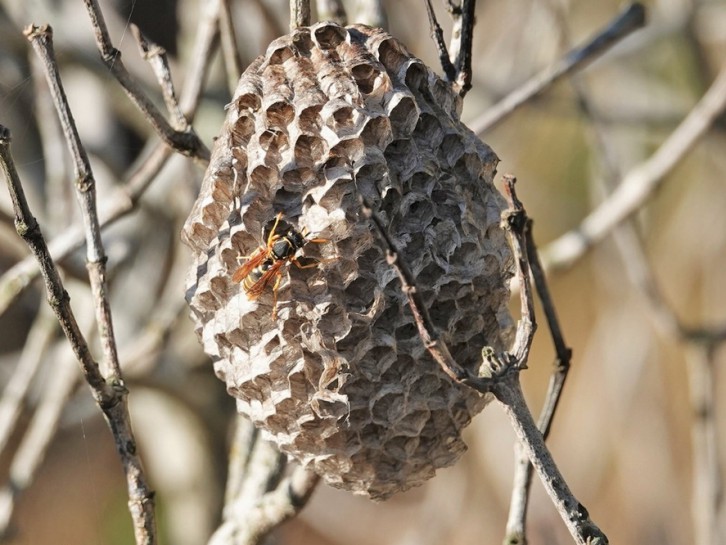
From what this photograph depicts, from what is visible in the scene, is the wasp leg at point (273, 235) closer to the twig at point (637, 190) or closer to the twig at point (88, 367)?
the twig at point (88, 367)

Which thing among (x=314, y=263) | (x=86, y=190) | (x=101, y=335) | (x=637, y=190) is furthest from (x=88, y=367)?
(x=637, y=190)

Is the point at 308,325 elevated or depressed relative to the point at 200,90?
depressed

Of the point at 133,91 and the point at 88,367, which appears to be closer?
the point at 88,367

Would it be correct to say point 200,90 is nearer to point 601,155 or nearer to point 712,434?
point 601,155

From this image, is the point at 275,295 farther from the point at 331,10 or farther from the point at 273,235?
the point at 331,10

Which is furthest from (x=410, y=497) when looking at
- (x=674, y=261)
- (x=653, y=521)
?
(x=674, y=261)

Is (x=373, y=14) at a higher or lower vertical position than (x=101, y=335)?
higher

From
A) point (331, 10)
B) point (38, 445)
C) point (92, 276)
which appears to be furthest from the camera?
point (38, 445)
